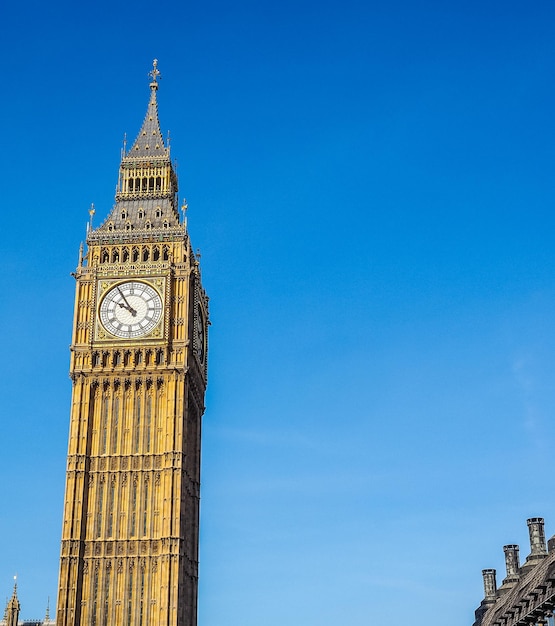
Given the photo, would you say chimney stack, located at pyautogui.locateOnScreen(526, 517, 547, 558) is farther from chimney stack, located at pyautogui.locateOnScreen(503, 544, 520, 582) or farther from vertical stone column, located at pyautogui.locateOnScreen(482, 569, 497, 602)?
vertical stone column, located at pyautogui.locateOnScreen(482, 569, 497, 602)

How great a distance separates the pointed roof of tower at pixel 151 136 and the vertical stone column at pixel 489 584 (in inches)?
1776

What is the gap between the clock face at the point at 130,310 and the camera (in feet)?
291

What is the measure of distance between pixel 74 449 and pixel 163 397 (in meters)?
7.50

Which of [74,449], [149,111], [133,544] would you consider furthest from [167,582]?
[149,111]

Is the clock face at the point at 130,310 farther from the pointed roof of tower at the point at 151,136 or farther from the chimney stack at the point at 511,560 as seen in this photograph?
the chimney stack at the point at 511,560

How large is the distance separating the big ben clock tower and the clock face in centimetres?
8

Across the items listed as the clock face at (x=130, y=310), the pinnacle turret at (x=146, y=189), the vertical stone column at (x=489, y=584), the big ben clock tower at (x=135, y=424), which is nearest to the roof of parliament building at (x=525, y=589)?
the vertical stone column at (x=489, y=584)

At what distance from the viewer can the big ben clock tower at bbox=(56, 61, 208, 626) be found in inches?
3204

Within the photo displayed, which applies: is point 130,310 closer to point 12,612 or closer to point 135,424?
point 135,424

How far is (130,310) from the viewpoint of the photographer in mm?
89312

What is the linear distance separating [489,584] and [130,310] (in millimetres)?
33921

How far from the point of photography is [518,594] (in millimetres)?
57125

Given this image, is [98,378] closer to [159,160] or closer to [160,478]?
[160,478]

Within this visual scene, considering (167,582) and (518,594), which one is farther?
(167,582)
